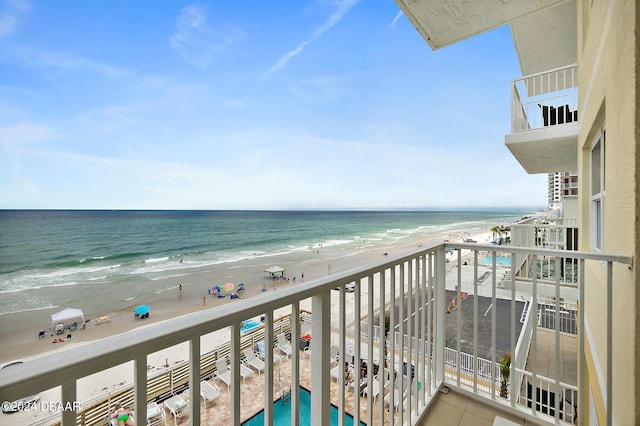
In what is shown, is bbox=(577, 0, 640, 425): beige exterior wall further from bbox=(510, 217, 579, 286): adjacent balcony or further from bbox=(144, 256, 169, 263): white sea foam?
bbox=(144, 256, 169, 263): white sea foam

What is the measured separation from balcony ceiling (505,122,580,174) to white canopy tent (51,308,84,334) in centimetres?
1337

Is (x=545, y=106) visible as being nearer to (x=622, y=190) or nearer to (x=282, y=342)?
(x=622, y=190)

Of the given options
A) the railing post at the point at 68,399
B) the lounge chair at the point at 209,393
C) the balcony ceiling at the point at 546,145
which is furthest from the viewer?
the balcony ceiling at the point at 546,145

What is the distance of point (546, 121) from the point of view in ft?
14.1

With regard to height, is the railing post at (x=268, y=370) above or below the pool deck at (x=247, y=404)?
above

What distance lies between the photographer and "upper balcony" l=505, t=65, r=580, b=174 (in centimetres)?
376

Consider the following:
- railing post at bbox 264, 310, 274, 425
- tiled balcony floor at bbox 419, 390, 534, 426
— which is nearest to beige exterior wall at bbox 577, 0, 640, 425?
tiled balcony floor at bbox 419, 390, 534, 426

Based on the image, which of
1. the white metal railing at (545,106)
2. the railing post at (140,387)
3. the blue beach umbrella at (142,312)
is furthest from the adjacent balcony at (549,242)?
the blue beach umbrella at (142,312)

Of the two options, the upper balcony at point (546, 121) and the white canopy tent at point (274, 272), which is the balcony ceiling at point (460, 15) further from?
the white canopy tent at point (274, 272)

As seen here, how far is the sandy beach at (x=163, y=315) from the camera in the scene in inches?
237

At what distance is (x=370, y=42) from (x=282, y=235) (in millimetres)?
19629

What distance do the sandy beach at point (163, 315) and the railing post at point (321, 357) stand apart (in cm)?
291

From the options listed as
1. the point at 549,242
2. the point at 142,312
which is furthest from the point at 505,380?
the point at 142,312

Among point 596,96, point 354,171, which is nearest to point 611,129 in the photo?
point 596,96
